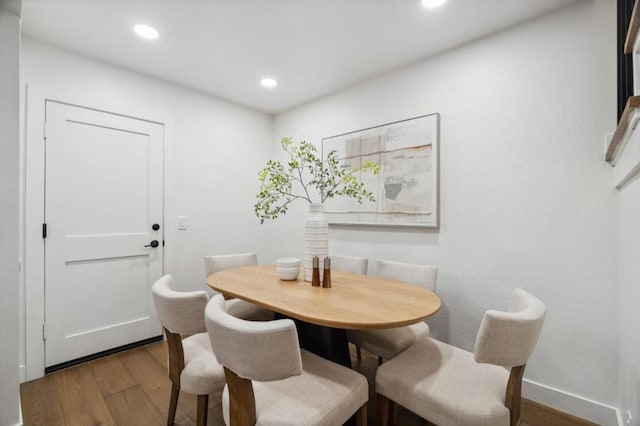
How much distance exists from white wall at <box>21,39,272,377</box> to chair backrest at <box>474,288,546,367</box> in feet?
9.21

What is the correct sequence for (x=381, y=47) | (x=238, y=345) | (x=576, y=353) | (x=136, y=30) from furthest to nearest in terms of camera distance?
(x=381, y=47) < (x=136, y=30) < (x=576, y=353) < (x=238, y=345)

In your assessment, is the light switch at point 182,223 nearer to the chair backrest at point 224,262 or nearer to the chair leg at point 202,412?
the chair backrest at point 224,262

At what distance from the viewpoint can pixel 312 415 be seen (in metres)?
1.08

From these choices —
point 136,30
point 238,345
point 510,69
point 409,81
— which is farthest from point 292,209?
point 238,345

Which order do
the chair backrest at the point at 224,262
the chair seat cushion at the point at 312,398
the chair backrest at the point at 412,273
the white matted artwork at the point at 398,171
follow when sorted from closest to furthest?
the chair seat cushion at the point at 312,398 < the chair backrest at the point at 412,273 < the white matted artwork at the point at 398,171 < the chair backrest at the point at 224,262

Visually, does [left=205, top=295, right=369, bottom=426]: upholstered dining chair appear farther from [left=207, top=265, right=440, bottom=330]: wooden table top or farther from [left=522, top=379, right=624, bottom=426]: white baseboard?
[left=522, top=379, right=624, bottom=426]: white baseboard

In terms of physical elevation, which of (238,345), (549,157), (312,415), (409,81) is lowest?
(312,415)

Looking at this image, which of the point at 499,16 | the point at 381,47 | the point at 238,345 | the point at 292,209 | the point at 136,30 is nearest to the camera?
the point at 238,345

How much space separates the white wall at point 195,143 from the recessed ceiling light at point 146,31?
672 millimetres

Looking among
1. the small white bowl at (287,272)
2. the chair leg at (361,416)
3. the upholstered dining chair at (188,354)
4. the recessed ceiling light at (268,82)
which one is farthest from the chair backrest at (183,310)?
the recessed ceiling light at (268,82)

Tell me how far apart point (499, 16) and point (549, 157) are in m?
0.99

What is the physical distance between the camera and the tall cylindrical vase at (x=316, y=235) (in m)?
1.89

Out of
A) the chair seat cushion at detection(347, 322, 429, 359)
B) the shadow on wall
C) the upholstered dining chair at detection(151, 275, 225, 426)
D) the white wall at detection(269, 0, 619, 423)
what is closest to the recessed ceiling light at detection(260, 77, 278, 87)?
the white wall at detection(269, 0, 619, 423)

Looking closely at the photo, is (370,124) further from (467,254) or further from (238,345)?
(238,345)
